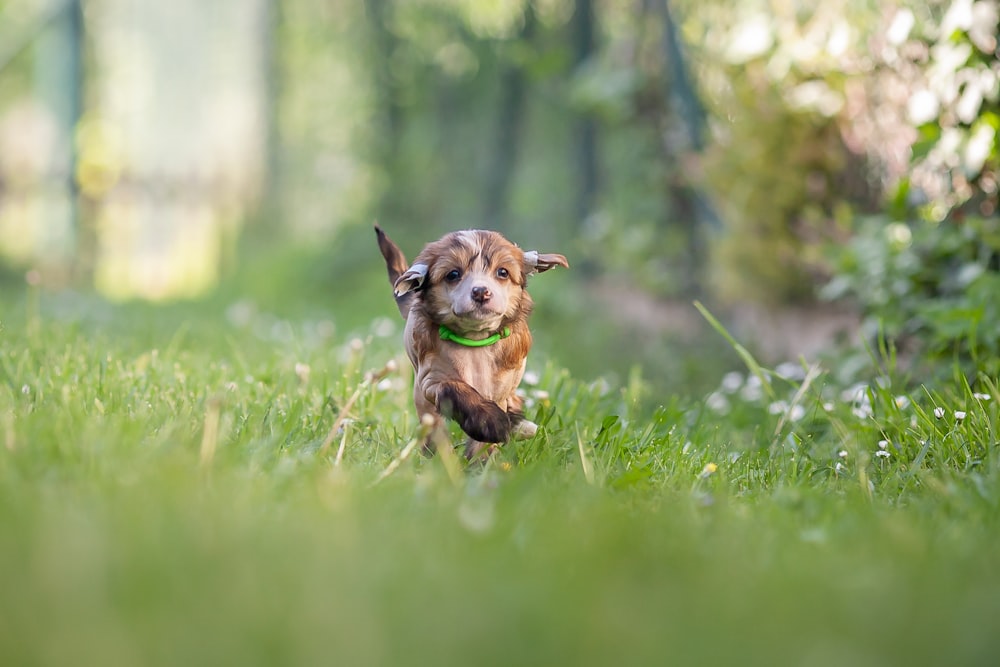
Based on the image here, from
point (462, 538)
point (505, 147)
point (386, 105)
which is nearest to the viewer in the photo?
point (462, 538)

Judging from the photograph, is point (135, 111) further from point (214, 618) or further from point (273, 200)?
point (214, 618)

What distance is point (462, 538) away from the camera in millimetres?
1812

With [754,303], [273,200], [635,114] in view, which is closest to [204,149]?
[273,200]

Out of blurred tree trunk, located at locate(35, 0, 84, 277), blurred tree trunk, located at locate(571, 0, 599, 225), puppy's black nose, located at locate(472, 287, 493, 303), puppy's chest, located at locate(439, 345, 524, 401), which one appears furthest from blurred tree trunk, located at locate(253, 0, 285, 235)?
puppy's black nose, located at locate(472, 287, 493, 303)

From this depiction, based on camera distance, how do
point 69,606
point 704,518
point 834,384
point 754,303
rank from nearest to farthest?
point 69,606 → point 704,518 → point 834,384 → point 754,303

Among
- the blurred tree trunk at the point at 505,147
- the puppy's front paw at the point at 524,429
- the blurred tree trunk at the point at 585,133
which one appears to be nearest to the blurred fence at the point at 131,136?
the blurred tree trunk at the point at 505,147

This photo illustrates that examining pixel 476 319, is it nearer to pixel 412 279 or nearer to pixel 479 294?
pixel 479 294

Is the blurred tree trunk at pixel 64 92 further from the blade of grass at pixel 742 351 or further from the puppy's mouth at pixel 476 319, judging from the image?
the puppy's mouth at pixel 476 319

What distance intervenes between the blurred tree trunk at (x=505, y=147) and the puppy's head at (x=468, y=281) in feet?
30.4

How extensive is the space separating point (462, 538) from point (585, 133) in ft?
28.4

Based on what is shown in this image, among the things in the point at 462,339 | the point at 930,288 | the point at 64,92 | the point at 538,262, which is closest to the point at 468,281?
the point at 462,339

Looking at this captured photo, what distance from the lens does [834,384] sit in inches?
182

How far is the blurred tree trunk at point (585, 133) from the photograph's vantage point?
9.89 m

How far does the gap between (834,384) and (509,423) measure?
252cm
